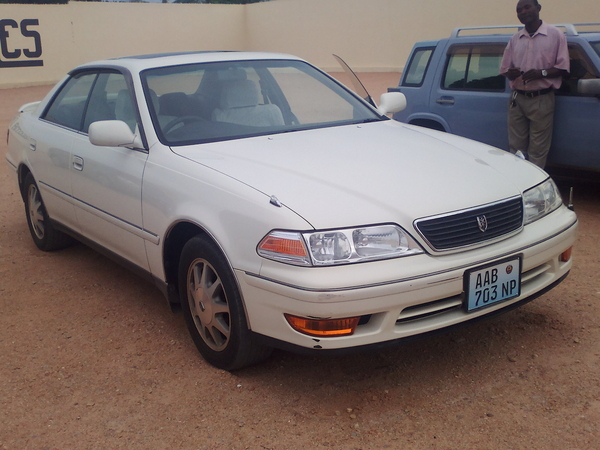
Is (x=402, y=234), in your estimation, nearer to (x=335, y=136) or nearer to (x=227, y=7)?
(x=335, y=136)

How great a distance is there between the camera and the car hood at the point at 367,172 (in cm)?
276

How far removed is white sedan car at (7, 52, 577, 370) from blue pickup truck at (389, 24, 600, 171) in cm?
235

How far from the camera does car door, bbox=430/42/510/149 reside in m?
6.46

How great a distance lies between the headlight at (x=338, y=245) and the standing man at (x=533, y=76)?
12.5 ft

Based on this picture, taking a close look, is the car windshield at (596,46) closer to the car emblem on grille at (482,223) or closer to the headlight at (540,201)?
the headlight at (540,201)

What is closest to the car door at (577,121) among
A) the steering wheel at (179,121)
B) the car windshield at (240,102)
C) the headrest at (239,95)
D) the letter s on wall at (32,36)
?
the car windshield at (240,102)

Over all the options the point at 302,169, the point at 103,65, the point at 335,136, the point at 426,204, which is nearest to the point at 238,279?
the point at 302,169

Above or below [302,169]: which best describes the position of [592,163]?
below

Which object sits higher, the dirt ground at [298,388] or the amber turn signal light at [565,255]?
the amber turn signal light at [565,255]

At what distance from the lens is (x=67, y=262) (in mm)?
5074

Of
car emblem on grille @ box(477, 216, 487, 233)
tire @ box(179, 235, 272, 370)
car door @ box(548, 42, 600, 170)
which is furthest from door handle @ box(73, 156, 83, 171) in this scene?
car door @ box(548, 42, 600, 170)

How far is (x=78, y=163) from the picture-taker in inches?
164

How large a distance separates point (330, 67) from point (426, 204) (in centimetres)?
2490

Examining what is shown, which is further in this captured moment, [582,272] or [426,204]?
[582,272]
